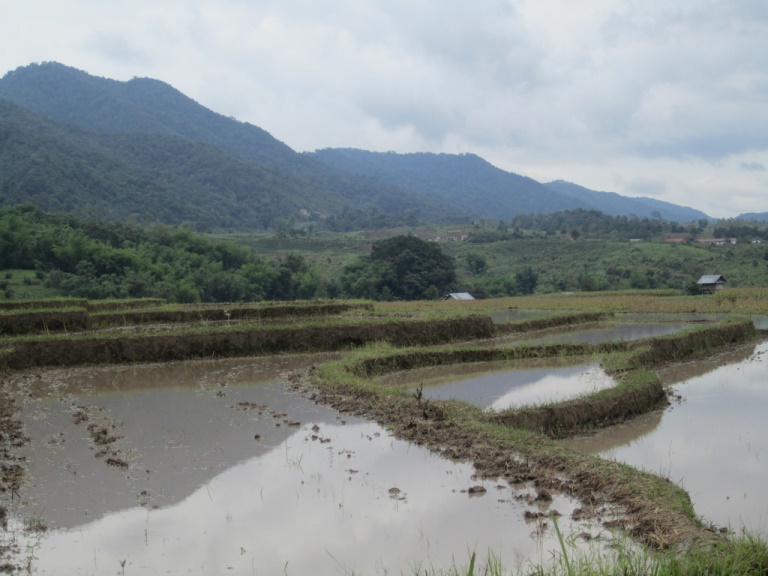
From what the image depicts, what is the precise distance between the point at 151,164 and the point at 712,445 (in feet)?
358

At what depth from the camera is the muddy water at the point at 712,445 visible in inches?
231

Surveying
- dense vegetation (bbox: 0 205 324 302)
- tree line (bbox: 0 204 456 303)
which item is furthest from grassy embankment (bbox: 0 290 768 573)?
tree line (bbox: 0 204 456 303)

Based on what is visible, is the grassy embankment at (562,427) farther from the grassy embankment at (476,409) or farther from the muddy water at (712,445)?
the muddy water at (712,445)

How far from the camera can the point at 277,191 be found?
11781 centimetres

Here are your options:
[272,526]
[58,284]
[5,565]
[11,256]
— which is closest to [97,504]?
[5,565]

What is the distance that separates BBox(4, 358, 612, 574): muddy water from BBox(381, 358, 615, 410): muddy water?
7.80ft

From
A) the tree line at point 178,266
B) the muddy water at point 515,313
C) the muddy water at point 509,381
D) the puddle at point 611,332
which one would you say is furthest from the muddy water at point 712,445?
the tree line at point 178,266

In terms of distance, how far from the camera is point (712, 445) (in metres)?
7.72

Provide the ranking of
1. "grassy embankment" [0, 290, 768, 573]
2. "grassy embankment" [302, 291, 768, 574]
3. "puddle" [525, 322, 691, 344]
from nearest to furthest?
"grassy embankment" [302, 291, 768, 574], "grassy embankment" [0, 290, 768, 573], "puddle" [525, 322, 691, 344]

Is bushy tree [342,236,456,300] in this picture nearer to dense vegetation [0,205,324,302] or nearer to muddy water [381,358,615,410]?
dense vegetation [0,205,324,302]

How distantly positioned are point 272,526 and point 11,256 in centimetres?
3352

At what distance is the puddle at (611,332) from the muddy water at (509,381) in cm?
288

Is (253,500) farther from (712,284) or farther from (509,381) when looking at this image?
(712,284)

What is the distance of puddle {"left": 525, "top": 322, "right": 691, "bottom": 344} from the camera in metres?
17.1
